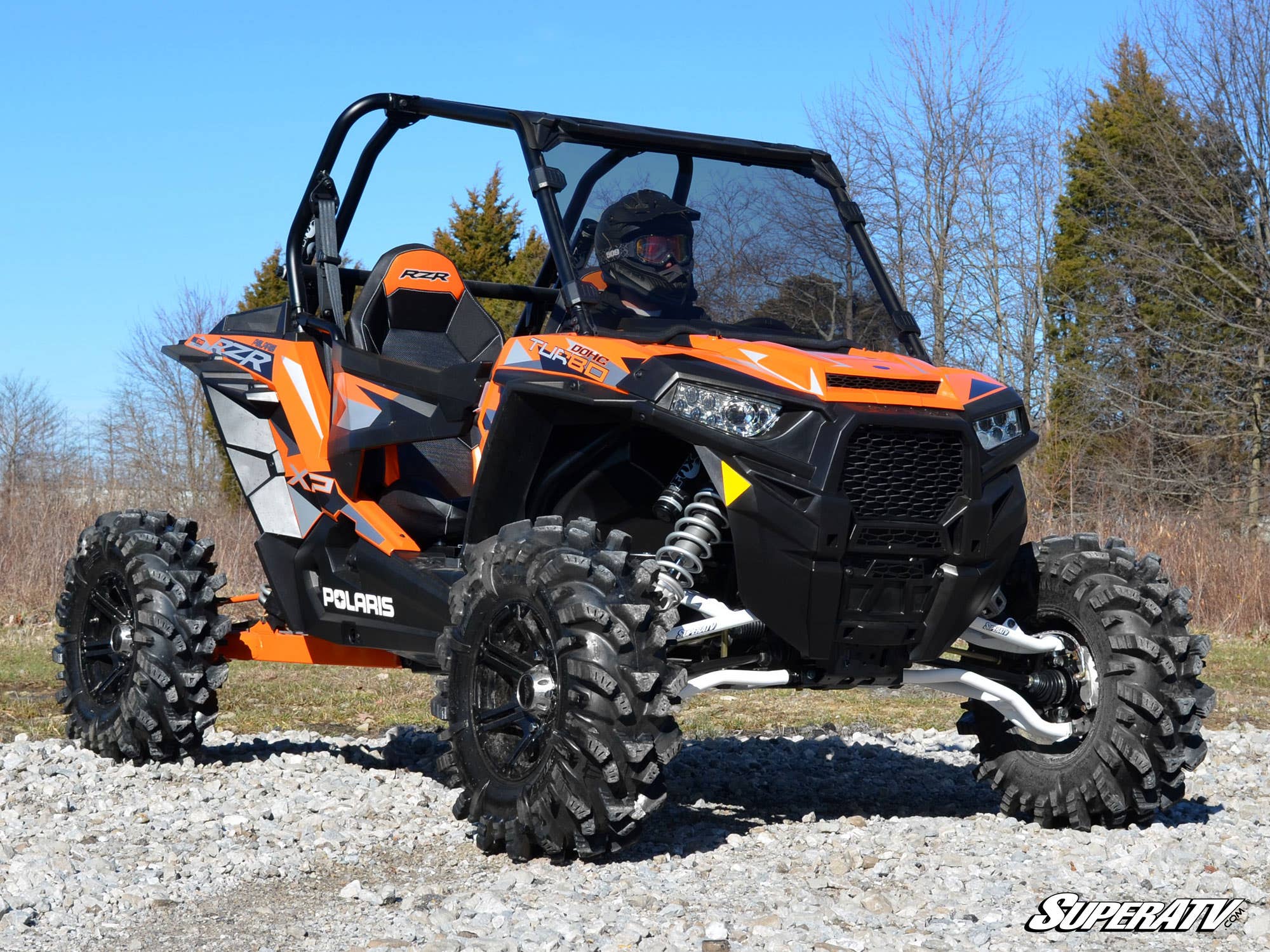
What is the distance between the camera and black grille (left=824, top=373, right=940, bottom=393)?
4.99 meters

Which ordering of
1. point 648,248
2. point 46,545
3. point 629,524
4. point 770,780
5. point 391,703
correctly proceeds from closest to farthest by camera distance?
point 629,524 < point 648,248 < point 770,780 < point 391,703 < point 46,545

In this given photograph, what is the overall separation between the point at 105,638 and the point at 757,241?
13.3 ft

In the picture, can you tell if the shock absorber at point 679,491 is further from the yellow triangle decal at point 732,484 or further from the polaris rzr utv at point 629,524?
the yellow triangle decal at point 732,484

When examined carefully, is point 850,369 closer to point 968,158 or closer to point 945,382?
point 945,382

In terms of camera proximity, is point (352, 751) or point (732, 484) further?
point (352, 751)

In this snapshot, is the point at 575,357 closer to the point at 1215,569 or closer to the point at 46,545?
the point at 1215,569

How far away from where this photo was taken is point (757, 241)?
6227mm

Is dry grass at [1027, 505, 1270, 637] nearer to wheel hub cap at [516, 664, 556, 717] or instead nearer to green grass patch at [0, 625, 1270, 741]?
green grass patch at [0, 625, 1270, 741]

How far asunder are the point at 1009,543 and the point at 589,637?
154 cm

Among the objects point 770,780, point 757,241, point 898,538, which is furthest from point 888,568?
point 770,780

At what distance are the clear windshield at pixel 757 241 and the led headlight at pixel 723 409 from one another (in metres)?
0.87

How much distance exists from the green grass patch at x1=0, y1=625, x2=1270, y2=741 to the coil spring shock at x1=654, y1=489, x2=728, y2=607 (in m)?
3.67

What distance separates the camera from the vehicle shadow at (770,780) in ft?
19.5

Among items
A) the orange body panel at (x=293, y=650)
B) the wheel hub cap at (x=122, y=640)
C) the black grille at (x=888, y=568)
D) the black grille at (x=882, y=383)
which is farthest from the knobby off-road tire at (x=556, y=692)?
the wheel hub cap at (x=122, y=640)
